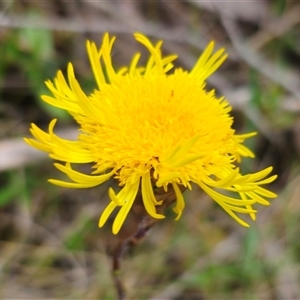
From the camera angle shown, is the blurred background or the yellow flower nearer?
the yellow flower

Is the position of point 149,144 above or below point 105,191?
above

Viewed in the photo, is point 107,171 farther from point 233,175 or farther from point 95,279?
point 95,279

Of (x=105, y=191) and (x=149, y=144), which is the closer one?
(x=149, y=144)

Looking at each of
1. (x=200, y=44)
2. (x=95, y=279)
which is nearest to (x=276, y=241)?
(x=95, y=279)

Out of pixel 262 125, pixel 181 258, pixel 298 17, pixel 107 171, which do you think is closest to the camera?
pixel 107 171
